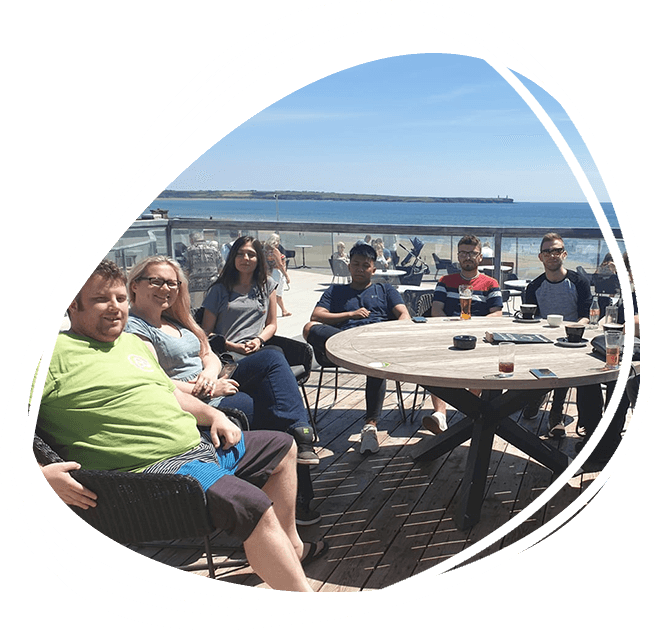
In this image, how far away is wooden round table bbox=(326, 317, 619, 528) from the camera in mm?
2877

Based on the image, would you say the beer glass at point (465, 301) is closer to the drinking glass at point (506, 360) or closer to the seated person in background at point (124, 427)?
the drinking glass at point (506, 360)

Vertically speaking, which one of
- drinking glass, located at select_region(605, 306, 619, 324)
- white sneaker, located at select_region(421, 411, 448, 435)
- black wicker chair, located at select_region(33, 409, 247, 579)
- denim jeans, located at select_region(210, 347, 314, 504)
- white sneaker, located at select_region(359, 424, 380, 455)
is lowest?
white sneaker, located at select_region(359, 424, 380, 455)

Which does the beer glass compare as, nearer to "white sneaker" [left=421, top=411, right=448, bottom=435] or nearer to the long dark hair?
"white sneaker" [left=421, top=411, right=448, bottom=435]

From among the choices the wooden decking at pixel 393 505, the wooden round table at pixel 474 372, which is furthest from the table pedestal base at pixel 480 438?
the wooden decking at pixel 393 505

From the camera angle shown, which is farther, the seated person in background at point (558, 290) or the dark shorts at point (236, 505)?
the seated person in background at point (558, 290)

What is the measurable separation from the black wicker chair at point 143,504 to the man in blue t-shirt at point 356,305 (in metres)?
2.04

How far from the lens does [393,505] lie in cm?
325

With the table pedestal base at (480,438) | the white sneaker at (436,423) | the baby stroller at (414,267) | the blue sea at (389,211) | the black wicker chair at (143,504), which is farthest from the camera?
the blue sea at (389,211)

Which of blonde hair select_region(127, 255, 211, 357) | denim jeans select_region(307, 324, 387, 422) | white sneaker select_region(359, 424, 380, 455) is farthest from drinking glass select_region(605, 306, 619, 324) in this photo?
Answer: blonde hair select_region(127, 255, 211, 357)

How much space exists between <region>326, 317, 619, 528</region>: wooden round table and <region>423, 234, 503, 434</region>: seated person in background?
1.36ft

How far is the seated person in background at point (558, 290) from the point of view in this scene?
3.96 metres

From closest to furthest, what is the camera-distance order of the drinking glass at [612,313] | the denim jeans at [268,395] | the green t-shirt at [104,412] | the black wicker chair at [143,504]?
the black wicker chair at [143,504] → the green t-shirt at [104,412] → the denim jeans at [268,395] → the drinking glass at [612,313]

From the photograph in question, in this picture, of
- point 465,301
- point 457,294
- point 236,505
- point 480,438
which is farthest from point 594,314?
point 236,505

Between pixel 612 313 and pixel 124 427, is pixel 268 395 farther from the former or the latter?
pixel 612 313
